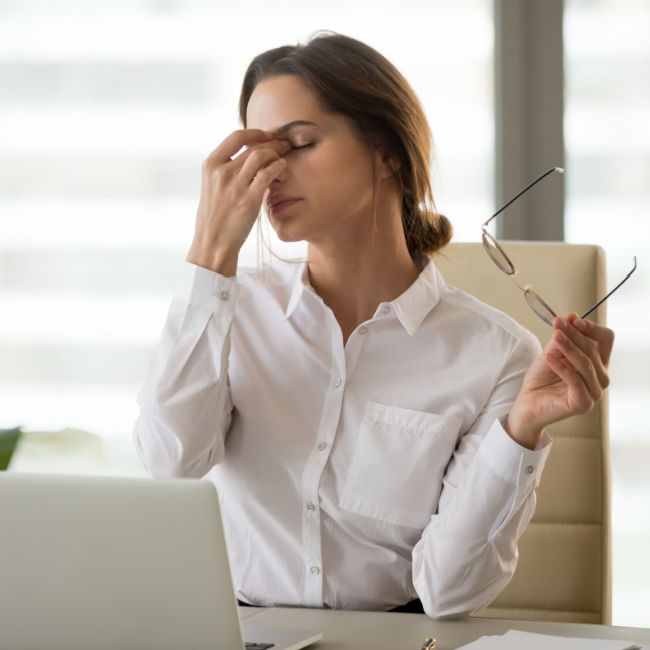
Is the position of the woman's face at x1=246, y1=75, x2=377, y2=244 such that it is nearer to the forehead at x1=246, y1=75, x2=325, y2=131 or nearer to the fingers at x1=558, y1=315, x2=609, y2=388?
the forehead at x1=246, y1=75, x2=325, y2=131

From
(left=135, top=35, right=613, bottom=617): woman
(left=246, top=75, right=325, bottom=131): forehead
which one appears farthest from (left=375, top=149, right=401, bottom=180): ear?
(left=246, top=75, right=325, bottom=131): forehead

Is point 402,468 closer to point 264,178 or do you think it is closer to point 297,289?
point 297,289

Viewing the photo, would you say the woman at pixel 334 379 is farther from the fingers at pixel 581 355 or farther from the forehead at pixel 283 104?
the fingers at pixel 581 355

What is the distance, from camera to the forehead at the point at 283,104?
53.9 inches

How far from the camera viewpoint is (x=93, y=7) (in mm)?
2379

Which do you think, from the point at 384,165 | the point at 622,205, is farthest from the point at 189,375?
the point at 622,205

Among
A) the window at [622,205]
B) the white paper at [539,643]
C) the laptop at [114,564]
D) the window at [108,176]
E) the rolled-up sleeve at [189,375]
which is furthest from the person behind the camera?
the window at [108,176]

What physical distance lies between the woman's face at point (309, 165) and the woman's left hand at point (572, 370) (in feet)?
1.32

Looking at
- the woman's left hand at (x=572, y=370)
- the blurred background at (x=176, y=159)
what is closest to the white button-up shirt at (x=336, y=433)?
the woman's left hand at (x=572, y=370)

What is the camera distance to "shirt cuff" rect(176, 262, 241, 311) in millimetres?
1294

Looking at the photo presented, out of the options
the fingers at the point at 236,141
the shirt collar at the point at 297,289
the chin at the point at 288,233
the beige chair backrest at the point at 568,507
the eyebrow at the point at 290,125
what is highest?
the eyebrow at the point at 290,125

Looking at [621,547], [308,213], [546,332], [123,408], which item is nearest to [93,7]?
[123,408]

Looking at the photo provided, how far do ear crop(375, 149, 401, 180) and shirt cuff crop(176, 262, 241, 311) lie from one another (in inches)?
12.0

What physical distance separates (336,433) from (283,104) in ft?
1.58
